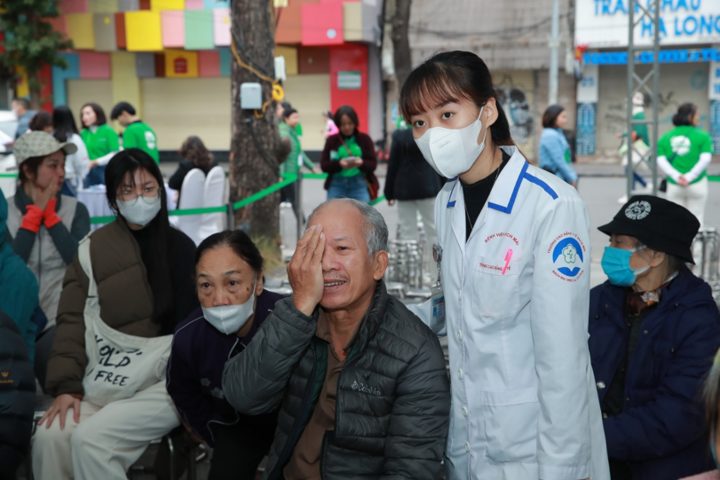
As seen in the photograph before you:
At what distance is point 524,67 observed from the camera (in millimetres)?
24234

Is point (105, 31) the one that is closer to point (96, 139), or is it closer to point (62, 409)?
point (96, 139)

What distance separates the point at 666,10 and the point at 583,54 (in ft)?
8.58

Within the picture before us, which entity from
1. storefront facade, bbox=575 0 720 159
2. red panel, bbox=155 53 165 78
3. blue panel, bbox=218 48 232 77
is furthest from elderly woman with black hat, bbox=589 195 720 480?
red panel, bbox=155 53 165 78

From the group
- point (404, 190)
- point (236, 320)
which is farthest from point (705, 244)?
point (236, 320)

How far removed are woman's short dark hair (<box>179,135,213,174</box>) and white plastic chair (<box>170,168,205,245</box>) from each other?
189 mm

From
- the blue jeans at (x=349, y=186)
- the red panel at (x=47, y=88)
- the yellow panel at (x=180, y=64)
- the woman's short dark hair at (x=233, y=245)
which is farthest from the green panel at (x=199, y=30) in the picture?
the woman's short dark hair at (x=233, y=245)

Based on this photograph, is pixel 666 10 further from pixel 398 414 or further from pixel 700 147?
pixel 398 414

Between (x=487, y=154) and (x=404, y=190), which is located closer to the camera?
(x=487, y=154)

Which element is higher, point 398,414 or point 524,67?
point 524,67

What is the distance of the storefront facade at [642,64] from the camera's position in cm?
2214

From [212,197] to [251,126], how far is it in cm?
99

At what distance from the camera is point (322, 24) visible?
949 inches

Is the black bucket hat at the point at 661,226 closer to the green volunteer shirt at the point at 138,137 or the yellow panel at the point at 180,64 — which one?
the green volunteer shirt at the point at 138,137

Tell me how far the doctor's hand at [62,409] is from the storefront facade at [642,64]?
22.0 meters
